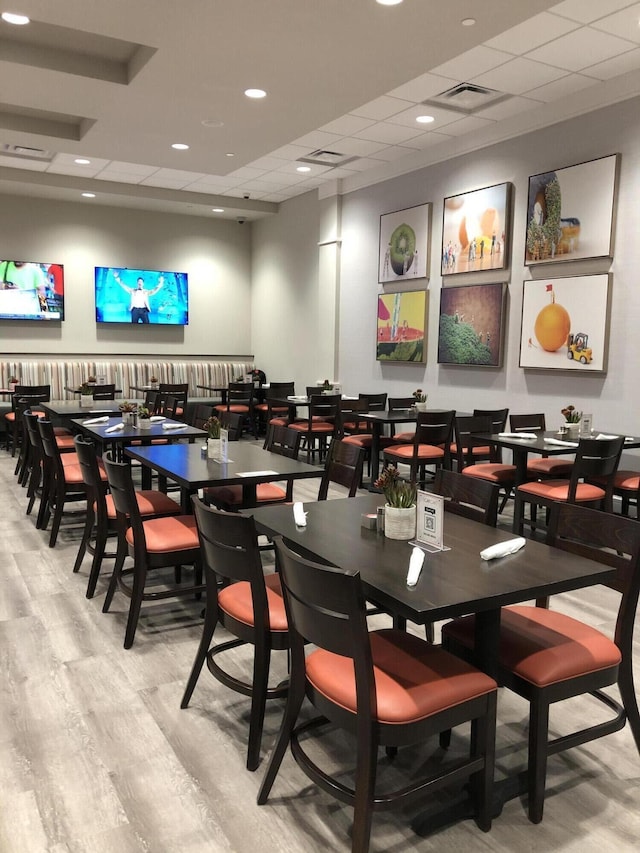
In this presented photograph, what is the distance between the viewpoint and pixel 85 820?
206 centimetres

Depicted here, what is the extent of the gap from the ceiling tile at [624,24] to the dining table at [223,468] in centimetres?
376

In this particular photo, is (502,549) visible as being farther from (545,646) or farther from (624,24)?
Result: (624,24)

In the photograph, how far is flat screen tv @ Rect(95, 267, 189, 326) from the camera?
1084 centimetres

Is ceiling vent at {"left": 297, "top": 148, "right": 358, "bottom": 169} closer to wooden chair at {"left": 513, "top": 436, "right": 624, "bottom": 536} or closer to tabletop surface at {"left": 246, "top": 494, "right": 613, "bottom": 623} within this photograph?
wooden chair at {"left": 513, "top": 436, "right": 624, "bottom": 536}

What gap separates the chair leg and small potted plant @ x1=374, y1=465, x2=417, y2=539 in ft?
2.28

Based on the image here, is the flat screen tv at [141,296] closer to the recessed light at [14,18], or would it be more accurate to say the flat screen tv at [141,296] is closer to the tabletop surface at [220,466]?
the recessed light at [14,18]

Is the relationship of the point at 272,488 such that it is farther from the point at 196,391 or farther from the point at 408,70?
the point at 196,391

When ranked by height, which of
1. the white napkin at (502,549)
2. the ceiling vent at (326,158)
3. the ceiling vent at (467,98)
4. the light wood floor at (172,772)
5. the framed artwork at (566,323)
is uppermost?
the ceiling vent at (326,158)

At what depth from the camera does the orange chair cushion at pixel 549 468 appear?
5211 millimetres

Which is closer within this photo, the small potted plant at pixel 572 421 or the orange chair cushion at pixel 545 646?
the orange chair cushion at pixel 545 646

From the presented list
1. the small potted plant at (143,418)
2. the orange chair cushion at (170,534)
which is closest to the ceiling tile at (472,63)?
the small potted plant at (143,418)

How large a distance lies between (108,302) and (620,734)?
994 centimetres

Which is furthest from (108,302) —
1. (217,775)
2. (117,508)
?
(217,775)

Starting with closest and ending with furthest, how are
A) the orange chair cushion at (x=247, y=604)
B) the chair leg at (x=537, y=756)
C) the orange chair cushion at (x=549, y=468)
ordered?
the chair leg at (x=537, y=756)
the orange chair cushion at (x=247, y=604)
the orange chair cushion at (x=549, y=468)
